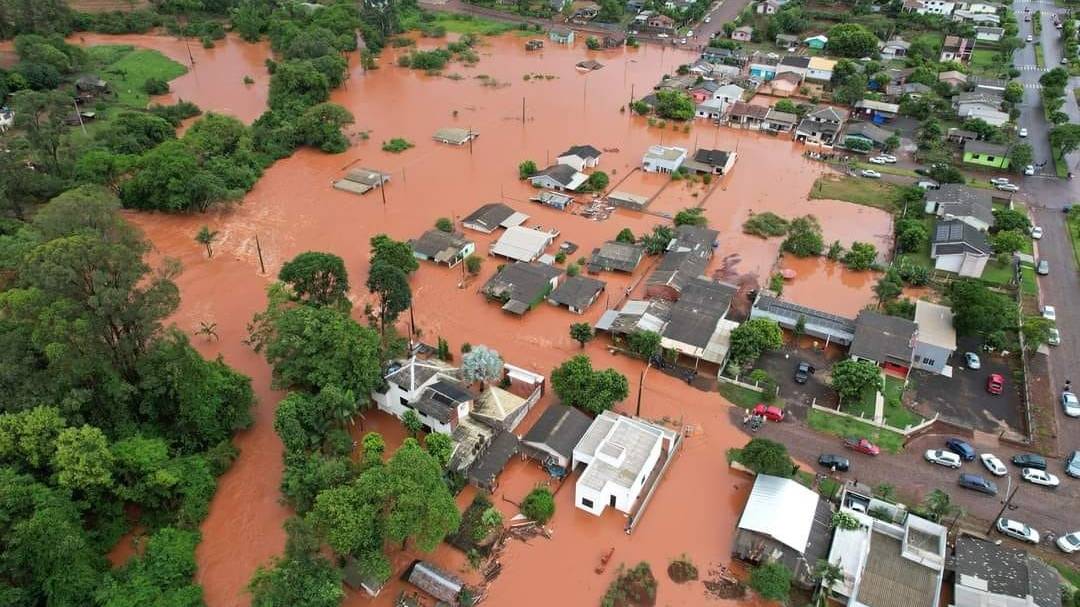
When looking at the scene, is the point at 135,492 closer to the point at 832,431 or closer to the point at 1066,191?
the point at 832,431

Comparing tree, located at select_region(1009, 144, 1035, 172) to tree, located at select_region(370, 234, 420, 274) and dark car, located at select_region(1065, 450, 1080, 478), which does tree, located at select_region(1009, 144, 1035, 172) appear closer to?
dark car, located at select_region(1065, 450, 1080, 478)

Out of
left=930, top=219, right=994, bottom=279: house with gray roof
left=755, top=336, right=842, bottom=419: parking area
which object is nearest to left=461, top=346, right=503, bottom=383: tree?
left=755, top=336, right=842, bottom=419: parking area

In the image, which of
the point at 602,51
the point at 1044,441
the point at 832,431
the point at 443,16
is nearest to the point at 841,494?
the point at 832,431

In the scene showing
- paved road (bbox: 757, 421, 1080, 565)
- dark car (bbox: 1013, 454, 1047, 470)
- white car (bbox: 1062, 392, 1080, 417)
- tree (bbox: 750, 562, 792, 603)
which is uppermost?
tree (bbox: 750, 562, 792, 603)

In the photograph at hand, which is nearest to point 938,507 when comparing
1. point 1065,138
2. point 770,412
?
point 770,412

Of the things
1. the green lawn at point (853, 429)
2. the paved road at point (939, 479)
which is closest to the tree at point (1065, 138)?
the paved road at point (939, 479)

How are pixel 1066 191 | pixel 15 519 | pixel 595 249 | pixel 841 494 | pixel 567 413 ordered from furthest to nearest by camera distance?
pixel 1066 191
pixel 595 249
pixel 567 413
pixel 841 494
pixel 15 519

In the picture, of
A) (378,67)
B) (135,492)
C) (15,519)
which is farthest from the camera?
(378,67)
